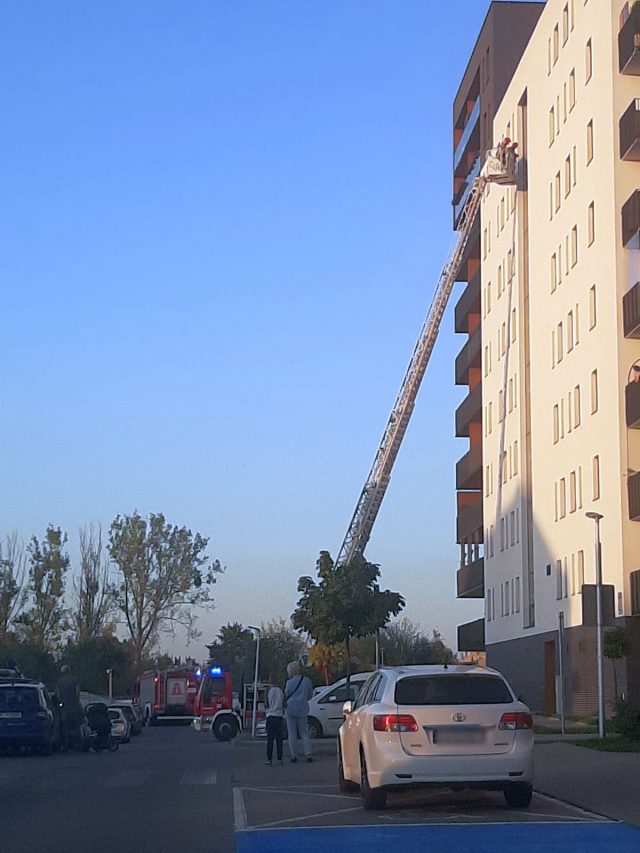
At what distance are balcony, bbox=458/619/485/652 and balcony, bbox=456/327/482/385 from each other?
481 inches

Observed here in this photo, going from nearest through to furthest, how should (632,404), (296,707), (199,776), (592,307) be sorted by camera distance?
(199,776)
(296,707)
(632,404)
(592,307)

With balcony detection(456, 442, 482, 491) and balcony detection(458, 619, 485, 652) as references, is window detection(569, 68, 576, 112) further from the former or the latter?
balcony detection(458, 619, 485, 652)

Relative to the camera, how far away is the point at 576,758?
2248cm

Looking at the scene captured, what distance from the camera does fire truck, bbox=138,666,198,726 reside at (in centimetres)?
5822

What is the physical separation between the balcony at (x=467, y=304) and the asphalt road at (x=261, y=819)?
44.5 m

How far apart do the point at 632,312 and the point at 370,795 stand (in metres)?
25.2

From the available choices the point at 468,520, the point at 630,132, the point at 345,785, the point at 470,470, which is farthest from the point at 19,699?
the point at 468,520

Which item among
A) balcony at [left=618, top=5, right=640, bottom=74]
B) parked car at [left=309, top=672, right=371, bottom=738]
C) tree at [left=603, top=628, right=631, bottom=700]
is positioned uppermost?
balcony at [left=618, top=5, right=640, bottom=74]

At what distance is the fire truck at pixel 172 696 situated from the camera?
5822cm

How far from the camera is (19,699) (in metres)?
29.3

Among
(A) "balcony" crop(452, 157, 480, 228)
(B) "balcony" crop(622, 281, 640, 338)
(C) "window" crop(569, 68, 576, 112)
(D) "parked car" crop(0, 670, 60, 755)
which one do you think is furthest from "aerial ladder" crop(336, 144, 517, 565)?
(D) "parked car" crop(0, 670, 60, 755)

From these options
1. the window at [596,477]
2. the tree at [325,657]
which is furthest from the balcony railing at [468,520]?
the window at [596,477]

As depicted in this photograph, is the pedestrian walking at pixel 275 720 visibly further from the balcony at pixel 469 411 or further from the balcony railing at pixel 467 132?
the balcony railing at pixel 467 132

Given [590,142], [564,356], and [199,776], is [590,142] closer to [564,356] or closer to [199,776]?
[564,356]
